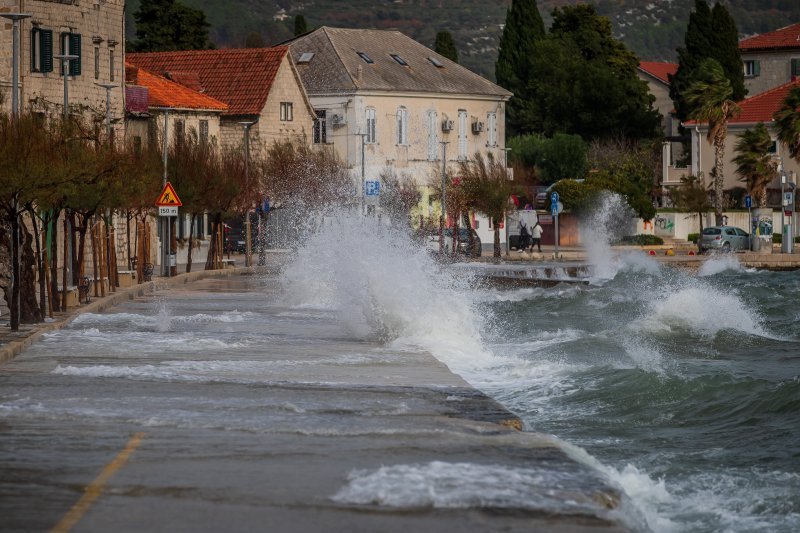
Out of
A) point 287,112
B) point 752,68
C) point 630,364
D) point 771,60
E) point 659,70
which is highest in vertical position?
point 659,70

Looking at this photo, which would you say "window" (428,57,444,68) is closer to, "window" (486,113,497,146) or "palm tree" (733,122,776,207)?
"window" (486,113,497,146)

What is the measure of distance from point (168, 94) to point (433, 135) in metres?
21.6

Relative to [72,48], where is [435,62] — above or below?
above

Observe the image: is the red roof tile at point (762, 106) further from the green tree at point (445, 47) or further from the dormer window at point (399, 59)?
the green tree at point (445, 47)

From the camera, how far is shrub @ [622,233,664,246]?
82000 millimetres

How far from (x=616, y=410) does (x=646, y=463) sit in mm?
4417

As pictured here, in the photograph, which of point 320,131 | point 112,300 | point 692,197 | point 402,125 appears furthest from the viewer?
point 402,125

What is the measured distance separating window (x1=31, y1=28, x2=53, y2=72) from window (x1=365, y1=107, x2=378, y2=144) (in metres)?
36.1

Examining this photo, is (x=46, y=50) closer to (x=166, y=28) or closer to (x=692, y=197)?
(x=692, y=197)

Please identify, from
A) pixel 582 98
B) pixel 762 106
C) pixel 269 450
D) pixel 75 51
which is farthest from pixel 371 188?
pixel 269 450

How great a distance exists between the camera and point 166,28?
317 ft

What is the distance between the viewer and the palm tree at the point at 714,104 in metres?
89.1

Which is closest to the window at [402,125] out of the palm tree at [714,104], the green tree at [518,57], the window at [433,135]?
the window at [433,135]

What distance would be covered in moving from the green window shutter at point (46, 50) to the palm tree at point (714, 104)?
142ft
